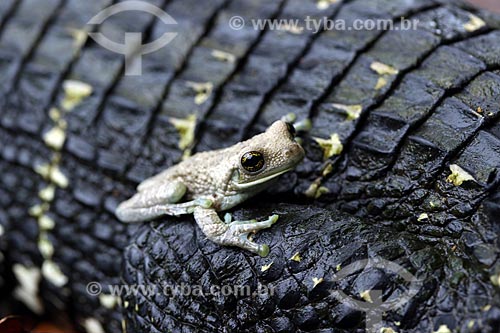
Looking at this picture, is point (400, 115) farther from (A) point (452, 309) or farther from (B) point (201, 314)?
(B) point (201, 314)

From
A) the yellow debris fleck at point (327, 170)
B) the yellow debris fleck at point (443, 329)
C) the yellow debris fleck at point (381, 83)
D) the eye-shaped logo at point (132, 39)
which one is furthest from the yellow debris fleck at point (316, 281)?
the eye-shaped logo at point (132, 39)

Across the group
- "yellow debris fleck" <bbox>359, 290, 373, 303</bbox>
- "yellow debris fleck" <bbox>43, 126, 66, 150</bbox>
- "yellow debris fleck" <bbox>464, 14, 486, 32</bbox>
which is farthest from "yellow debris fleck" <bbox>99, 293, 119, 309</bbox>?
"yellow debris fleck" <bbox>464, 14, 486, 32</bbox>

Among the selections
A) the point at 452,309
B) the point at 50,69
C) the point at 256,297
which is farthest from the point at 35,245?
the point at 452,309

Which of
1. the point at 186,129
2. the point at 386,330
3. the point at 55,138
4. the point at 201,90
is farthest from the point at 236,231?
the point at 55,138

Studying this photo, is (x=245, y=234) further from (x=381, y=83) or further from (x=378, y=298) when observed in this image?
(x=381, y=83)

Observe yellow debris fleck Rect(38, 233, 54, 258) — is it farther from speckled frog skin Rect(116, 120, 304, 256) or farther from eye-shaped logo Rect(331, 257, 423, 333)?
eye-shaped logo Rect(331, 257, 423, 333)

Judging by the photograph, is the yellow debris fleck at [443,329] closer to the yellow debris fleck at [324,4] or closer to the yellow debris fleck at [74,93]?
the yellow debris fleck at [324,4]
